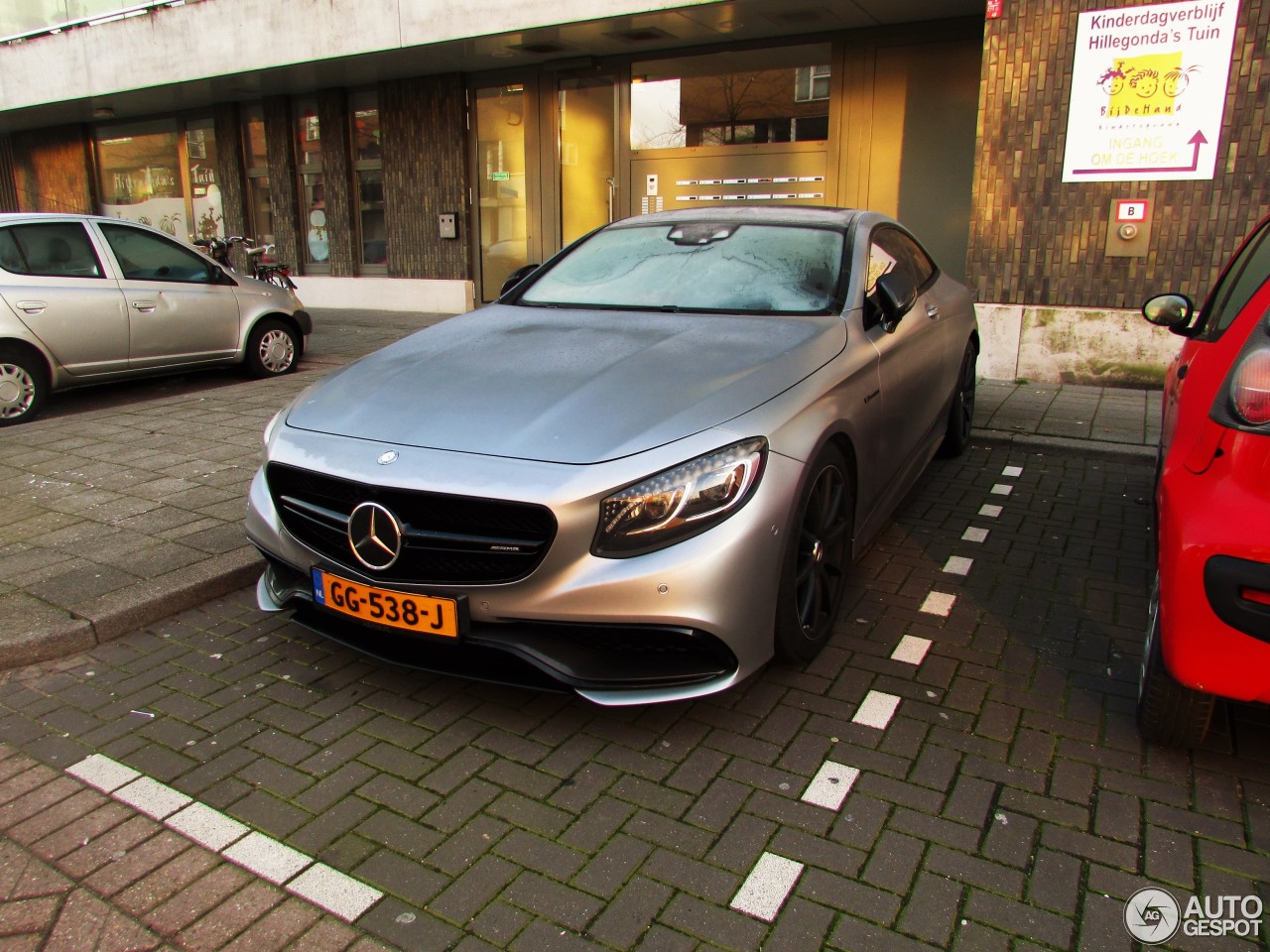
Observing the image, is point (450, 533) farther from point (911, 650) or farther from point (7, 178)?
point (7, 178)

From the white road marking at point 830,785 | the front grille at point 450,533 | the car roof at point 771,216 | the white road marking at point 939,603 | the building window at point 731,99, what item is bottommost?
the white road marking at point 830,785

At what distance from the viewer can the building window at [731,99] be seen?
11016 mm

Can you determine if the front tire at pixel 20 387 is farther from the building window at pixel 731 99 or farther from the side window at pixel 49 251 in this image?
the building window at pixel 731 99

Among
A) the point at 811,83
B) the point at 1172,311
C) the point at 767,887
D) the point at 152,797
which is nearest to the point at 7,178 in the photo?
the point at 811,83

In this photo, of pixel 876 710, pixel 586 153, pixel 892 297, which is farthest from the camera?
pixel 586 153

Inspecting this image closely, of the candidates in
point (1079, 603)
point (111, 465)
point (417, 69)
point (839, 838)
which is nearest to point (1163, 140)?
point (1079, 603)

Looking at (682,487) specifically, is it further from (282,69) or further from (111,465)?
(282,69)

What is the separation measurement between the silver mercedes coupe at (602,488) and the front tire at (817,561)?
1 cm

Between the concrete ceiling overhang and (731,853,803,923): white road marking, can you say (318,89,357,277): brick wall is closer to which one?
the concrete ceiling overhang

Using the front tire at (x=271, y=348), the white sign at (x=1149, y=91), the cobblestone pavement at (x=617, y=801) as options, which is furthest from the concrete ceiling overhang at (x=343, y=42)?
the cobblestone pavement at (x=617, y=801)

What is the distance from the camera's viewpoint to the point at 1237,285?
11.5 ft

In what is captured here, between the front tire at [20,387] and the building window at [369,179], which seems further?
the building window at [369,179]

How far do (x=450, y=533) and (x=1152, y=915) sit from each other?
6.58ft

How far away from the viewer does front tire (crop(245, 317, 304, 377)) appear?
8516 mm
